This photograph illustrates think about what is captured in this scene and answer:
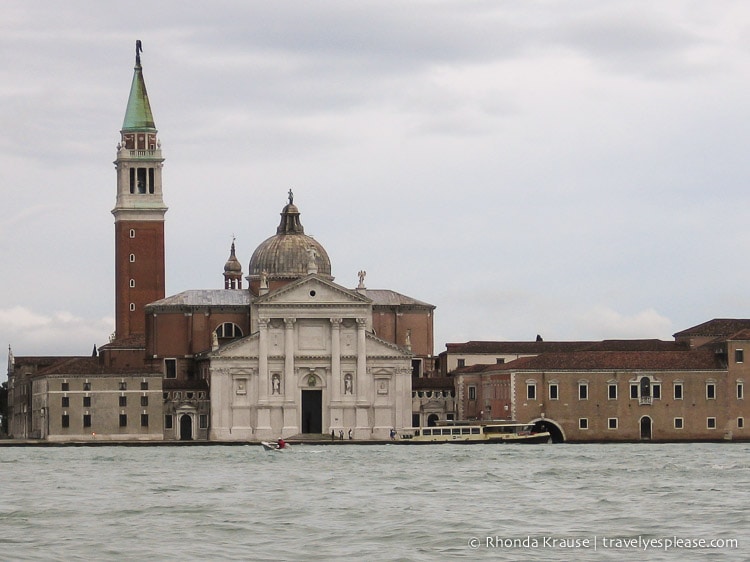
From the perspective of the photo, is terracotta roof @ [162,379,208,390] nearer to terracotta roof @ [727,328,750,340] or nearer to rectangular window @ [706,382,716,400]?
rectangular window @ [706,382,716,400]

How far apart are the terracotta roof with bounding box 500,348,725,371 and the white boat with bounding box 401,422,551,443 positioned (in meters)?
3.06

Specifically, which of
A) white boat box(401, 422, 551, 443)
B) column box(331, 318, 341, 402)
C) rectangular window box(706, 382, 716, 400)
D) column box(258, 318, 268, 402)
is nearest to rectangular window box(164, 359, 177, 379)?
column box(258, 318, 268, 402)

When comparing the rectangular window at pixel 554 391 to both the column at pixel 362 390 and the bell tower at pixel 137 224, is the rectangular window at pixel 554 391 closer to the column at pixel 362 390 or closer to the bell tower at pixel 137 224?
the column at pixel 362 390

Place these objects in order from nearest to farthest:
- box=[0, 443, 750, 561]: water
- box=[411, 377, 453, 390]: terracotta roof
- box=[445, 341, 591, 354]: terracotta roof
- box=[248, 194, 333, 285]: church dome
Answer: box=[0, 443, 750, 561]: water → box=[411, 377, 453, 390]: terracotta roof → box=[248, 194, 333, 285]: church dome → box=[445, 341, 591, 354]: terracotta roof

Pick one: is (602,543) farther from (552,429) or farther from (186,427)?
(186,427)

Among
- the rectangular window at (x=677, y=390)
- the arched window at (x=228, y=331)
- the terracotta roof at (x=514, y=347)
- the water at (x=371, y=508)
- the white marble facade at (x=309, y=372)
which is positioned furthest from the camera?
the terracotta roof at (x=514, y=347)

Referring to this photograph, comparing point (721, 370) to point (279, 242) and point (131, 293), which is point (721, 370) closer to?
point (279, 242)

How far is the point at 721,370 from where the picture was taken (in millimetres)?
100250

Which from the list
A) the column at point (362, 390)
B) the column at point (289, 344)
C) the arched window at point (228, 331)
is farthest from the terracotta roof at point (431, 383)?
the arched window at point (228, 331)

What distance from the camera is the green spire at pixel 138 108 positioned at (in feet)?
380

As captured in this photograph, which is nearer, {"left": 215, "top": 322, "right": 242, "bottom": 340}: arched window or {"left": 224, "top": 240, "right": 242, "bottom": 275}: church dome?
{"left": 215, "top": 322, "right": 242, "bottom": 340}: arched window

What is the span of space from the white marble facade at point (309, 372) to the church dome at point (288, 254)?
20.3ft

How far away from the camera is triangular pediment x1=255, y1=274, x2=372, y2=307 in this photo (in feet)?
331

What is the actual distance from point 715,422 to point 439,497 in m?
50.4
